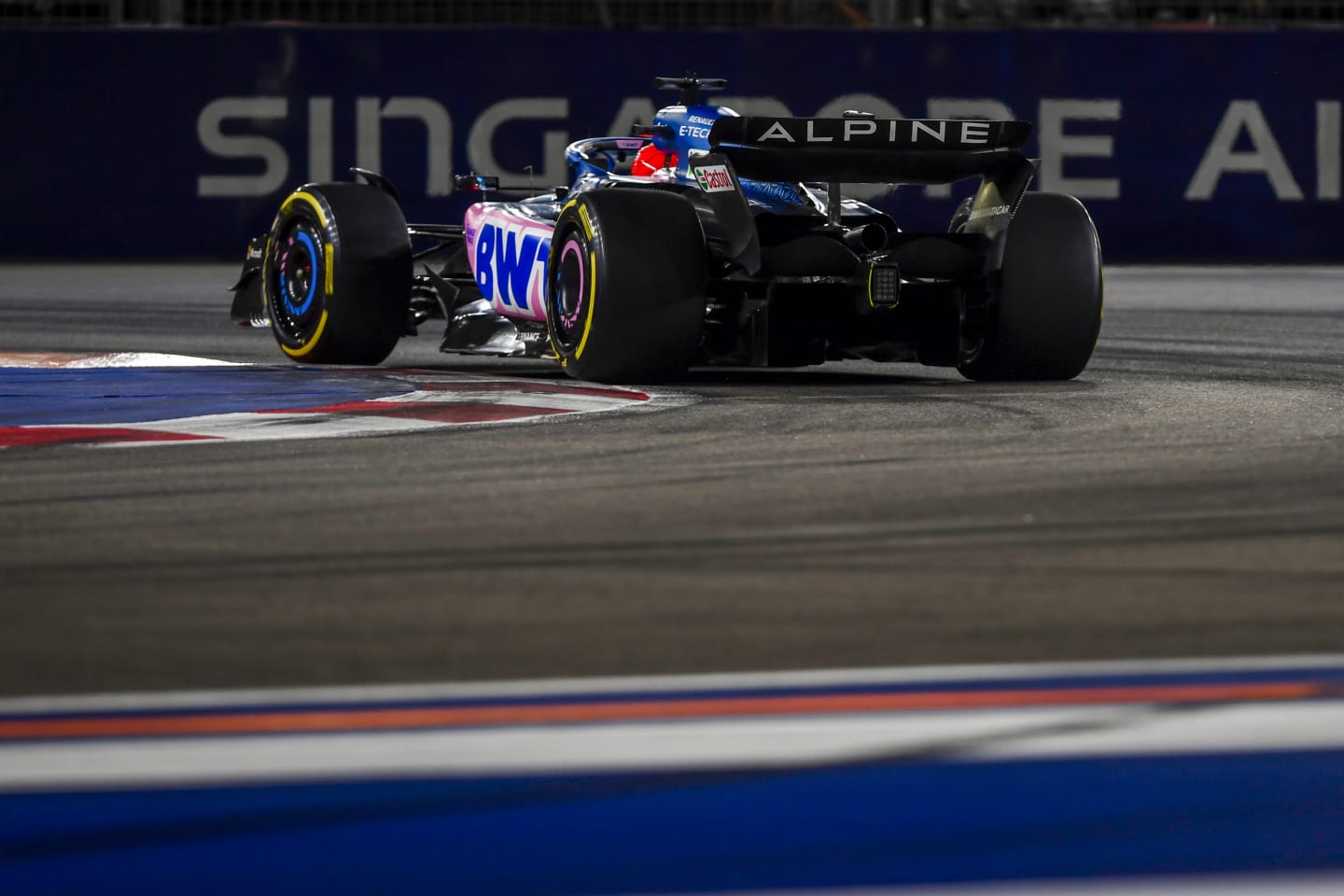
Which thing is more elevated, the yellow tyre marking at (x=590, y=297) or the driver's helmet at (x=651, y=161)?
the driver's helmet at (x=651, y=161)

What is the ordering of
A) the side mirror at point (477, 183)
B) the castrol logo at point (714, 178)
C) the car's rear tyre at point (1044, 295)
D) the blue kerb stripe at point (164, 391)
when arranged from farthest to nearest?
the side mirror at point (477, 183)
the car's rear tyre at point (1044, 295)
the castrol logo at point (714, 178)
the blue kerb stripe at point (164, 391)

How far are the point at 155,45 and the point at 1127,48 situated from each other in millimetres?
7340

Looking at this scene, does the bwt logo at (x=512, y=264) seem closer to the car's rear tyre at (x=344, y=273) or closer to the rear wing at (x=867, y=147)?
the car's rear tyre at (x=344, y=273)

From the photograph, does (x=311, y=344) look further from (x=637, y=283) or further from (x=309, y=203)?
(x=637, y=283)

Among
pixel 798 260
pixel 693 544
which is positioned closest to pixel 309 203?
pixel 798 260

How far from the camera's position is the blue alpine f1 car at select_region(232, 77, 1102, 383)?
8617 mm

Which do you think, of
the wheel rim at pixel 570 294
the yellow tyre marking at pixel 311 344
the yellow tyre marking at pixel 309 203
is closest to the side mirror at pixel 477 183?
the yellow tyre marking at pixel 309 203

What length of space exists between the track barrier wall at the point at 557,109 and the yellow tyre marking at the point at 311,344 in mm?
8340

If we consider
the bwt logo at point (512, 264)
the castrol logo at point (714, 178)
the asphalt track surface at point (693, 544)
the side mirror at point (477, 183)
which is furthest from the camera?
the side mirror at point (477, 183)

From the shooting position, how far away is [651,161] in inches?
383

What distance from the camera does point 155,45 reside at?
18625mm

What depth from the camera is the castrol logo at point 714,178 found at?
8.70 meters

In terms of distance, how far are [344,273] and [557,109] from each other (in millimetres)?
8911

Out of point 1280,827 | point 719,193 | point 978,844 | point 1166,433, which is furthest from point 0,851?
point 719,193
